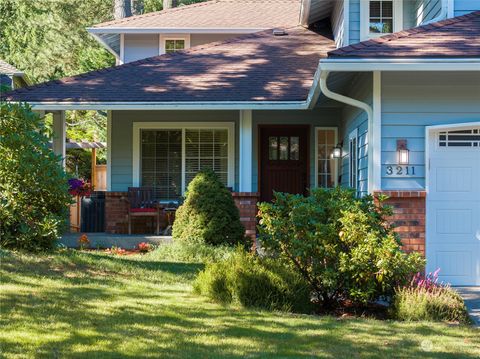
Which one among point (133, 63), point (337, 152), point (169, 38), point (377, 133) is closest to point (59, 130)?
point (133, 63)

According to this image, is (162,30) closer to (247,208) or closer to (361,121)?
(247,208)

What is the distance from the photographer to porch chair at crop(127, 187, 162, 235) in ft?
45.3

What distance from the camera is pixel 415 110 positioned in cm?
933

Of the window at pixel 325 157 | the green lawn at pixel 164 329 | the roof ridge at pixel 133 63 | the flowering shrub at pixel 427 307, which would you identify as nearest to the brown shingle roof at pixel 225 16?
the roof ridge at pixel 133 63

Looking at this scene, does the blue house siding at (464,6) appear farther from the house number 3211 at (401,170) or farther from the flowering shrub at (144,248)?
the flowering shrub at (144,248)

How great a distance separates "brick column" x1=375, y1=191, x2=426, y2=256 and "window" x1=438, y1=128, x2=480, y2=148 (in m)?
0.86

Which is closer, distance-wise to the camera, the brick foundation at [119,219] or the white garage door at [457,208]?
the white garage door at [457,208]

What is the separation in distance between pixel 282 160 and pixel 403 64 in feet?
22.3

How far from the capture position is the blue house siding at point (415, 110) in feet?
30.5

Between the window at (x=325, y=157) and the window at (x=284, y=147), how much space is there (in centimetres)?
64

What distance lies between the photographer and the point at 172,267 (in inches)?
393

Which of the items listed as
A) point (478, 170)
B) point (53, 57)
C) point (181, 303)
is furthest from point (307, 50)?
point (53, 57)

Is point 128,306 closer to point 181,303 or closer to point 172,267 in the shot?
point 181,303

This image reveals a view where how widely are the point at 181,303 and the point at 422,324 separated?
2453mm
